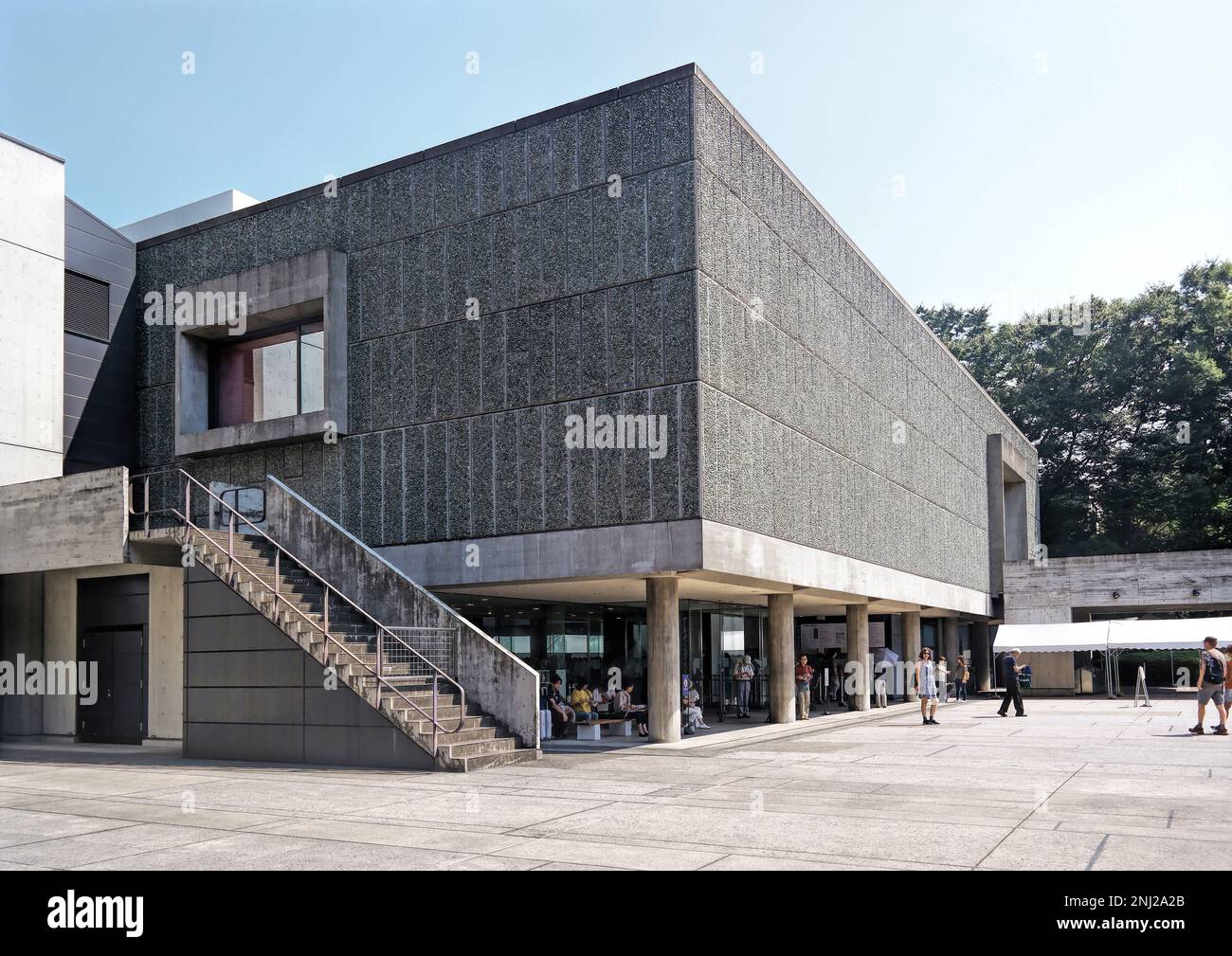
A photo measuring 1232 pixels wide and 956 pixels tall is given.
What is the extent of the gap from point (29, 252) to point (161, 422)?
14.6ft

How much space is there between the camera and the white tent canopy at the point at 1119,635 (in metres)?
30.1

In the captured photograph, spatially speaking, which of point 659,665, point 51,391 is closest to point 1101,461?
point 659,665

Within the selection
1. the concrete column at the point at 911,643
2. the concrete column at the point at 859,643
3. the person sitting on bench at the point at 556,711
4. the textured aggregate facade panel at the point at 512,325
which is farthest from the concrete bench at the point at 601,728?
the concrete column at the point at 911,643

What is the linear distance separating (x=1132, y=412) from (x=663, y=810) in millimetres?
59359

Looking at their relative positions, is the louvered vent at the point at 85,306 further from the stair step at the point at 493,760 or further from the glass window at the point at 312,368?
the stair step at the point at 493,760

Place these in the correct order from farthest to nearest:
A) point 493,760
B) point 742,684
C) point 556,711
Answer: point 742,684, point 556,711, point 493,760

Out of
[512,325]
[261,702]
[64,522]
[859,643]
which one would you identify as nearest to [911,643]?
[859,643]

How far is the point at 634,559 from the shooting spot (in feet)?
66.0

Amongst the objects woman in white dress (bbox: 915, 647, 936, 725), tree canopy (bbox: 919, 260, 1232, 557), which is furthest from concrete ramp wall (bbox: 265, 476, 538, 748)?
tree canopy (bbox: 919, 260, 1232, 557)

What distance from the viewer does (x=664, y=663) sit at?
67.6 ft

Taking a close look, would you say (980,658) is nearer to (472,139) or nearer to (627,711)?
(627,711)

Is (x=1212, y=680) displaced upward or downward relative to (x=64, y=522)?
downward
